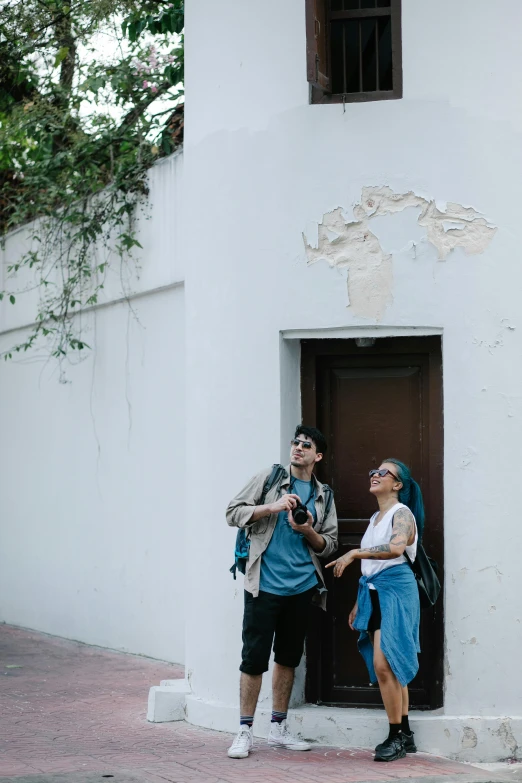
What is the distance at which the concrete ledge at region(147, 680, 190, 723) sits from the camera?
7688mm

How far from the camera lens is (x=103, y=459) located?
10781 millimetres

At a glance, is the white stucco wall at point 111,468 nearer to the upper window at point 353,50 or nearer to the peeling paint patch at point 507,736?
the upper window at point 353,50

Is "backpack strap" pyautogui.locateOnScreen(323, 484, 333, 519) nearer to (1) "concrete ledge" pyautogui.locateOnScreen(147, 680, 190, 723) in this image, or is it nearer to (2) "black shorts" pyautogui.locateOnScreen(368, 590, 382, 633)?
(2) "black shorts" pyautogui.locateOnScreen(368, 590, 382, 633)

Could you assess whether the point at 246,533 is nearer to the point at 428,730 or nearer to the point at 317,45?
the point at 428,730

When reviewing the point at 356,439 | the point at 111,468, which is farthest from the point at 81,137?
the point at 356,439

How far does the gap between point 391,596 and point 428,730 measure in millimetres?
911

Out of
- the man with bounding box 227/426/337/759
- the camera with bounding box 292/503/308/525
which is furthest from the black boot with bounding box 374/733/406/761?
the camera with bounding box 292/503/308/525

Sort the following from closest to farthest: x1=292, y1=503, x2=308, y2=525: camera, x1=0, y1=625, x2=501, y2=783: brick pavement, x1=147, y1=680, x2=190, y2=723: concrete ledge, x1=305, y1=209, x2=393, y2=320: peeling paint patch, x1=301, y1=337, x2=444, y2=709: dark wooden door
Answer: x1=0, y1=625, x2=501, y2=783: brick pavement < x1=292, y1=503, x2=308, y2=525: camera < x1=305, y1=209, x2=393, y2=320: peeling paint patch < x1=301, y1=337, x2=444, y2=709: dark wooden door < x1=147, y1=680, x2=190, y2=723: concrete ledge

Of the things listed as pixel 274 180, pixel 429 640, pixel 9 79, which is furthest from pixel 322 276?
pixel 9 79

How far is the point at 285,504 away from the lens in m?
6.66

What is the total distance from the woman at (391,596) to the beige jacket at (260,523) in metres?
0.24

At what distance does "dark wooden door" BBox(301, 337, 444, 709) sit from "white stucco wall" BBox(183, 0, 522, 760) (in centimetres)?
25

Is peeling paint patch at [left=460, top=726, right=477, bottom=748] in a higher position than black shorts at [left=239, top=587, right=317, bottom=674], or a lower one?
lower

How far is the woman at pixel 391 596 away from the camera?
259 inches
